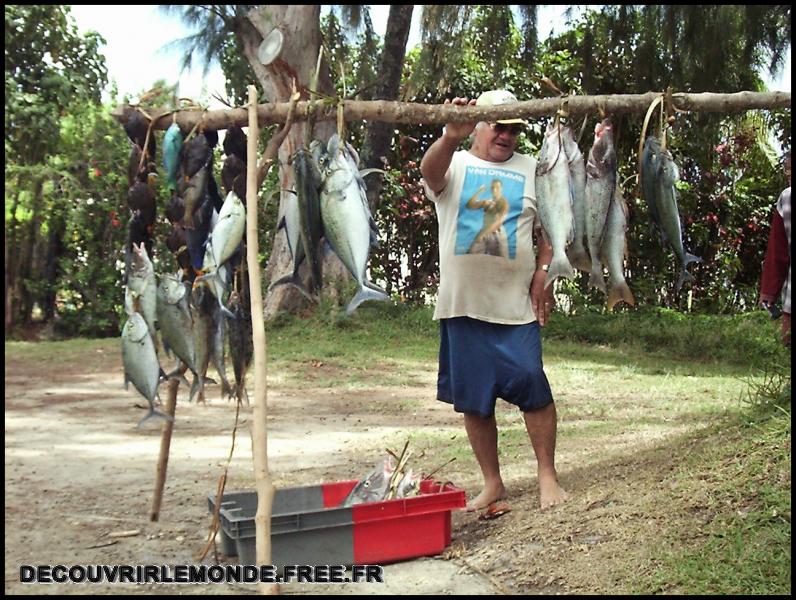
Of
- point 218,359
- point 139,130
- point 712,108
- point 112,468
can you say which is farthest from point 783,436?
point 112,468

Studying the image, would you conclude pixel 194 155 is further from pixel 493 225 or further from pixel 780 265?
pixel 780 265

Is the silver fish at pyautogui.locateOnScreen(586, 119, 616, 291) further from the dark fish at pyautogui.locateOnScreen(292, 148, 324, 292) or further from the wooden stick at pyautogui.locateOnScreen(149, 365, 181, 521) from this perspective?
the wooden stick at pyautogui.locateOnScreen(149, 365, 181, 521)

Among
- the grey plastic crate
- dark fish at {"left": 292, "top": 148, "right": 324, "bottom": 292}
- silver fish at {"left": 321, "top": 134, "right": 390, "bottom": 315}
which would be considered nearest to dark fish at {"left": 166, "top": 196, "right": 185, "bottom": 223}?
dark fish at {"left": 292, "top": 148, "right": 324, "bottom": 292}

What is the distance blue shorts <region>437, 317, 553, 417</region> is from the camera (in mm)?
3803

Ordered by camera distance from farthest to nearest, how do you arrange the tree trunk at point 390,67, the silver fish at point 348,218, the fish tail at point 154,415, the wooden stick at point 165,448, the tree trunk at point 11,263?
1. the tree trunk at point 11,263
2. the tree trunk at point 390,67
3. the wooden stick at point 165,448
4. the fish tail at point 154,415
5. the silver fish at point 348,218

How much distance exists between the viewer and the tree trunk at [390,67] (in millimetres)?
10812

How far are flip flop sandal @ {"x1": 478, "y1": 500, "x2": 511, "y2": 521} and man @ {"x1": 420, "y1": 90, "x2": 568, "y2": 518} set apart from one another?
0.16 metres

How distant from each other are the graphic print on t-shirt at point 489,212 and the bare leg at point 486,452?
729mm

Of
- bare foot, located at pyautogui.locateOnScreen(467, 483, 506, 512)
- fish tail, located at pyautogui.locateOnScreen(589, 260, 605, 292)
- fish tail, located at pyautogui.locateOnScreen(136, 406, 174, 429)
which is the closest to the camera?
fish tail, located at pyautogui.locateOnScreen(589, 260, 605, 292)

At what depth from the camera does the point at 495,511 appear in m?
3.93

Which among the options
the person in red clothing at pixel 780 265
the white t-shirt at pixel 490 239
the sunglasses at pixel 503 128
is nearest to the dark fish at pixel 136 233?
the white t-shirt at pixel 490 239

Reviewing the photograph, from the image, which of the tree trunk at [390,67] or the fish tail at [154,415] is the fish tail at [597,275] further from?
the tree trunk at [390,67]

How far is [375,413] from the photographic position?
23.1 ft

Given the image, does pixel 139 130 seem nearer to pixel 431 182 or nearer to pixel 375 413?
pixel 431 182
